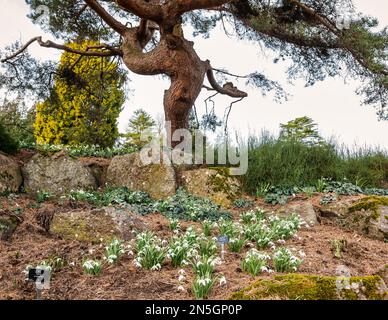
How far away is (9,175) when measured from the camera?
7.78 m

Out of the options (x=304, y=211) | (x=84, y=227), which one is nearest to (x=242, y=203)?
(x=304, y=211)

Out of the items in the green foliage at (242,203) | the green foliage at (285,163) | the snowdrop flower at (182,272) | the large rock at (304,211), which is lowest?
the snowdrop flower at (182,272)

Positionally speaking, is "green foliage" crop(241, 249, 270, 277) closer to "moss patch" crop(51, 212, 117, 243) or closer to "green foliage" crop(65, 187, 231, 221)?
"moss patch" crop(51, 212, 117, 243)

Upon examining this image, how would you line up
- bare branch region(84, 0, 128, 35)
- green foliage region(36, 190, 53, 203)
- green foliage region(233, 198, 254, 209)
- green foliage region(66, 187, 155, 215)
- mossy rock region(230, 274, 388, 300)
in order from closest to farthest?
1. mossy rock region(230, 274, 388, 300)
2. green foliage region(66, 187, 155, 215)
3. green foliage region(233, 198, 254, 209)
4. green foliage region(36, 190, 53, 203)
5. bare branch region(84, 0, 128, 35)

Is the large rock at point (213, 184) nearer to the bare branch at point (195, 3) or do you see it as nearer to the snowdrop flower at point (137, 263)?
the bare branch at point (195, 3)

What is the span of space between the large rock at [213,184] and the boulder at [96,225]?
1.89 meters

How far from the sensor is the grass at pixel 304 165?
816cm

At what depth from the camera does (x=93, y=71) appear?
43.8ft

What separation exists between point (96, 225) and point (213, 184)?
2587 mm

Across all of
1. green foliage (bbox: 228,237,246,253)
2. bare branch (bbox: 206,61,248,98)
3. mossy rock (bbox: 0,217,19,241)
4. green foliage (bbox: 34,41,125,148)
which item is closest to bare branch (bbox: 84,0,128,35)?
green foliage (bbox: 34,41,125,148)

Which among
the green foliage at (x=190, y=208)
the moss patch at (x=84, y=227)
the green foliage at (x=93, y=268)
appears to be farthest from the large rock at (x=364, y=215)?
the green foliage at (x=93, y=268)

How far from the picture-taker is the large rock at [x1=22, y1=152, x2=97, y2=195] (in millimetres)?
7988

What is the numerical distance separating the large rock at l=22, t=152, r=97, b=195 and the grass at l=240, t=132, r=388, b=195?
2820 mm
